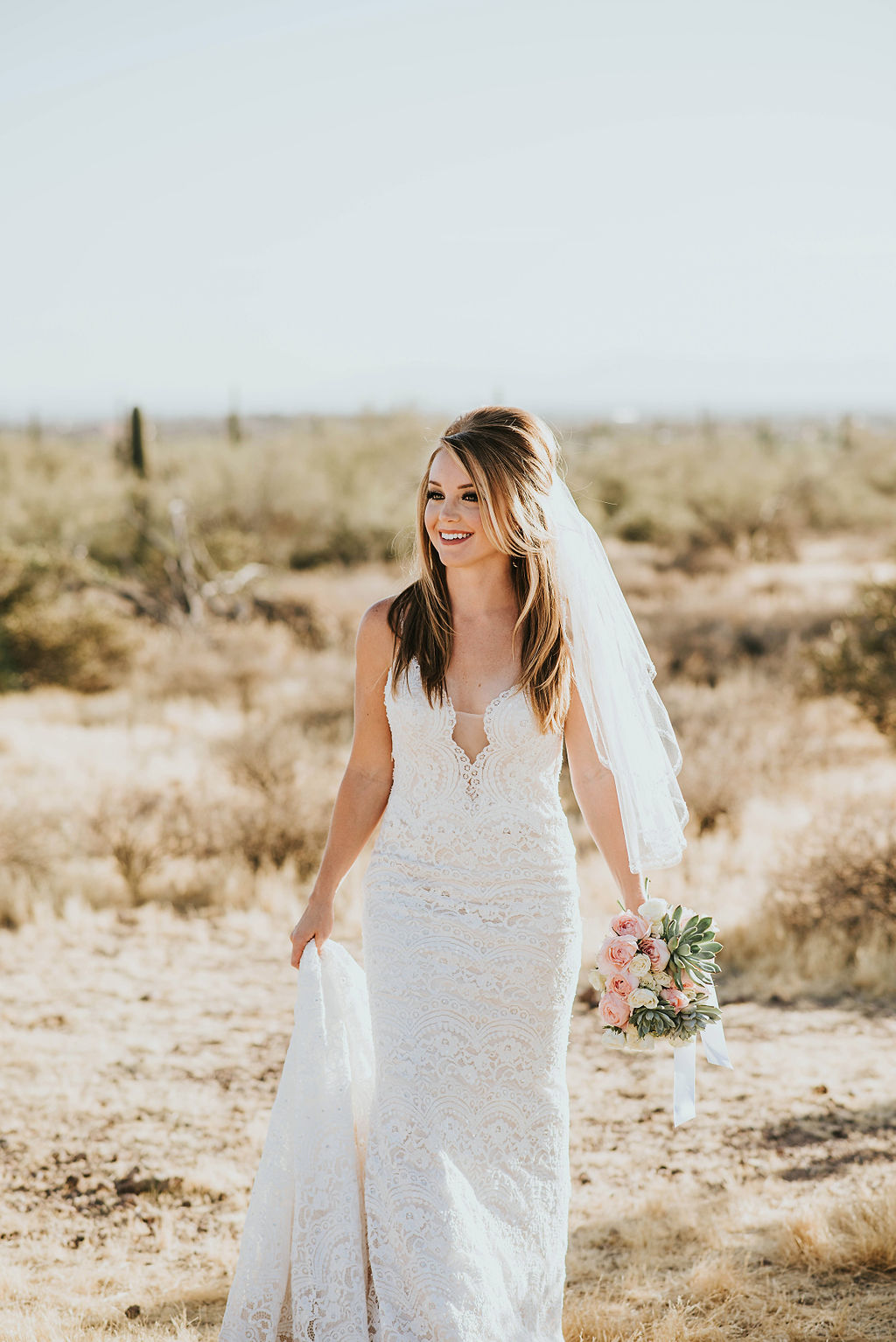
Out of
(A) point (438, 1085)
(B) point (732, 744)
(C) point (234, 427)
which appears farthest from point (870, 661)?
(C) point (234, 427)

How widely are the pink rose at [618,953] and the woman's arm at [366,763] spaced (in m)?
0.65

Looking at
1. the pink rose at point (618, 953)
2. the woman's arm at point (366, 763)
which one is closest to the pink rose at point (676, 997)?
the pink rose at point (618, 953)

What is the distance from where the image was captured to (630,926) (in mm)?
2889

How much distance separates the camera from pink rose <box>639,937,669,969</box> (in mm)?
2832

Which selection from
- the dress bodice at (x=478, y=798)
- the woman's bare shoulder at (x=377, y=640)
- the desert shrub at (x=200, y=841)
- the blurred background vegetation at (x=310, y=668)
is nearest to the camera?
the dress bodice at (x=478, y=798)

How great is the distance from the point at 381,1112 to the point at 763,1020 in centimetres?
335

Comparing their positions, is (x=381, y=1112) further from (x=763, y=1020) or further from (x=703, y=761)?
(x=703, y=761)

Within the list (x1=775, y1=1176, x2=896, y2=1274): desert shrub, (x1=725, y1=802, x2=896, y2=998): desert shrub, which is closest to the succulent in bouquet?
(x1=775, y1=1176, x2=896, y2=1274): desert shrub

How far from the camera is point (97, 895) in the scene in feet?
23.3

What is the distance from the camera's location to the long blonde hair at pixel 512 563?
2.87 m

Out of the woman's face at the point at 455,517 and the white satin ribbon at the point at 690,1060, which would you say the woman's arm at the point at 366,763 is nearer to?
the woman's face at the point at 455,517

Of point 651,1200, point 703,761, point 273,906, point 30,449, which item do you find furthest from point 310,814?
point 30,449

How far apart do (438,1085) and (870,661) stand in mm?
8395

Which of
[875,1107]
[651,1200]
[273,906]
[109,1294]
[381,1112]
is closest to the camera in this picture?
[381,1112]
